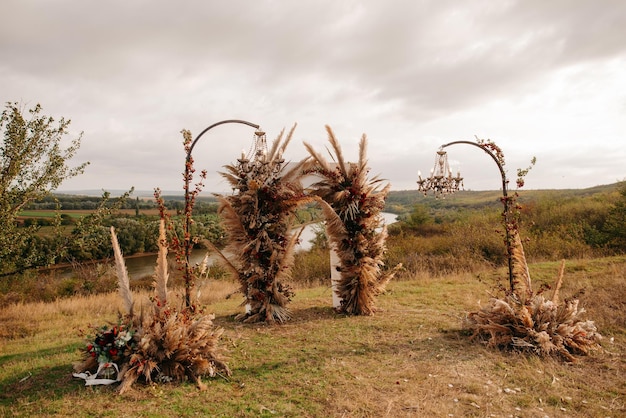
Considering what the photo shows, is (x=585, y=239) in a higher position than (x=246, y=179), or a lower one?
lower

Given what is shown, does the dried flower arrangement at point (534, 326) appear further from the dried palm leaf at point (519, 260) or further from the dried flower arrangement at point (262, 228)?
the dried flower arrangement at point (262, 228)

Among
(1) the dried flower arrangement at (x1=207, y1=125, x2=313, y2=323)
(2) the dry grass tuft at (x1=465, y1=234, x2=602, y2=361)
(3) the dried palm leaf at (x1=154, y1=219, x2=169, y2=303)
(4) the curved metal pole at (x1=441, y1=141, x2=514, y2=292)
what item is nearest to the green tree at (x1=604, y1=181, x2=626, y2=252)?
(4) the curved metal pole at (x1=441, y1=141, x2=514, y2=292)

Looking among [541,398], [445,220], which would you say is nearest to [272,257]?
[541,398]

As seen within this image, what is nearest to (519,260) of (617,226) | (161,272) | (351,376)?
(351,376)

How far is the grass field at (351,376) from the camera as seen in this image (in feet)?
13.9

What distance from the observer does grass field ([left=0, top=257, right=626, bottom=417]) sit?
4238 mm

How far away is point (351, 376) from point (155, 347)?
2.72 m

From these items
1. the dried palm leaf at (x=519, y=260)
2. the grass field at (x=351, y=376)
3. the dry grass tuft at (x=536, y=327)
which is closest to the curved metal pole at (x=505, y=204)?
the dried palm leaf at (x=519, y=260)

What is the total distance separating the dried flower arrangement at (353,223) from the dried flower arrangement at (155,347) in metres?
3.77

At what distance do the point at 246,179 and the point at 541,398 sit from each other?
619 centimetres

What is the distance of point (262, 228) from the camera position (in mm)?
7727

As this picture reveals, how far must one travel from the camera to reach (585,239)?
2131cm

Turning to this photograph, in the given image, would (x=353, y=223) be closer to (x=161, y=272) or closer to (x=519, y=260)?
(x=519, y=260)

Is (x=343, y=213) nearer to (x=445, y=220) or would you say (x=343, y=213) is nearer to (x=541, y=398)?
(x=541, y=398)
